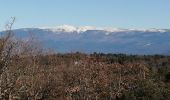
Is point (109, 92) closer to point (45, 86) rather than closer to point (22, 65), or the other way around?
point (45, 86)

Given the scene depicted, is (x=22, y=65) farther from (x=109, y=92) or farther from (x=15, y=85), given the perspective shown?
(x=109, y=92)

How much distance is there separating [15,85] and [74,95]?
31633 mm

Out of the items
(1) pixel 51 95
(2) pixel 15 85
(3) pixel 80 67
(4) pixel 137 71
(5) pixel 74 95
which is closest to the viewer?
(2) pixel 15 85

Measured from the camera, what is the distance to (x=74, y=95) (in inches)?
2790

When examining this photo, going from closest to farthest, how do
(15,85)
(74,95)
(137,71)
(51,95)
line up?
(15,85)
(51,95)
(74,95)
(137,71)

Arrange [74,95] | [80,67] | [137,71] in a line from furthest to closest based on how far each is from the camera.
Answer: [137,71]
[80,67]
[74,95]

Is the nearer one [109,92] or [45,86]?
[45,86]

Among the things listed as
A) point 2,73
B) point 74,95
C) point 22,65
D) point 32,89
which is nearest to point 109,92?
point 74,95

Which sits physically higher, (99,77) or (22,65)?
(22,65)

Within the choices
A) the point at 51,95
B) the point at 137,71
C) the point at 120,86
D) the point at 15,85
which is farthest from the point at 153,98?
the point at 137,71

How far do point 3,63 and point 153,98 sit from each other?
59.5ft

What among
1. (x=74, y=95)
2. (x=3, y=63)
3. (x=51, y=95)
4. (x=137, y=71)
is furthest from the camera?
(x=137, y=71)

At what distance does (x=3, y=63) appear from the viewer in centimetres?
3612

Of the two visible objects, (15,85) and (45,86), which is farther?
(45,86)
